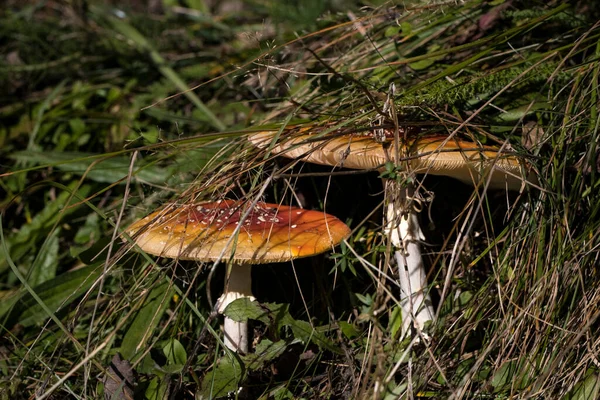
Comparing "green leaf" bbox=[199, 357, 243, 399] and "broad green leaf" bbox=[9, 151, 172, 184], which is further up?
"broad green leaf" bbox=[9, 151, 172, 184]

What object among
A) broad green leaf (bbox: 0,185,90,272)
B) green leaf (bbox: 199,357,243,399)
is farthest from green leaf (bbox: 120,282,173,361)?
broad green leaf (bbox: 0,185,90,272)

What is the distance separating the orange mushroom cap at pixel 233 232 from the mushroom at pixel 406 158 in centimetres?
18

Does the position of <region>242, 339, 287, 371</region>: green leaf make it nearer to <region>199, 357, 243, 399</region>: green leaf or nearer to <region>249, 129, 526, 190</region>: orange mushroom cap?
<region>199, 357, 243, 399</region>: green leaf

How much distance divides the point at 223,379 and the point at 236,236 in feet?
1.34

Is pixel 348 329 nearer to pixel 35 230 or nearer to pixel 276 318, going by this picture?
pixel 276 318

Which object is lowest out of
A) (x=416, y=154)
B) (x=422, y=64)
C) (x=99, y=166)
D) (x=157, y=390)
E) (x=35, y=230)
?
(x=157, y=390)

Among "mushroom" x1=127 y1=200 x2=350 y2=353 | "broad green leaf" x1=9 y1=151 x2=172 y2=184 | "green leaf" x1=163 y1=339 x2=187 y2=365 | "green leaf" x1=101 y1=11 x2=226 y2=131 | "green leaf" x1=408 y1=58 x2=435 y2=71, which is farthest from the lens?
"green leaf" x1=101 y1=11 x2=226 y2=131

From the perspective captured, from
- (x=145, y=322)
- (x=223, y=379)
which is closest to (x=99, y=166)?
(x=145, y=322)

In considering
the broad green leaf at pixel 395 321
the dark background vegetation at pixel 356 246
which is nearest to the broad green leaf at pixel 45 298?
the dark background vegetation at pixel 356 246

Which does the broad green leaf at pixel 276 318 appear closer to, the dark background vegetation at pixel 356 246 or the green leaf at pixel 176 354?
the dark background vegetation at pixel 356 246

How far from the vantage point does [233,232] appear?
1.60m

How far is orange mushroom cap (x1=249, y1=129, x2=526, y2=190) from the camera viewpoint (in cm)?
166

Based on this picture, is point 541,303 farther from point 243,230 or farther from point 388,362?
point 243,230

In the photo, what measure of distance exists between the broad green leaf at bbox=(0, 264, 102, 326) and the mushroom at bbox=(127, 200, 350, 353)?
0.51 m
